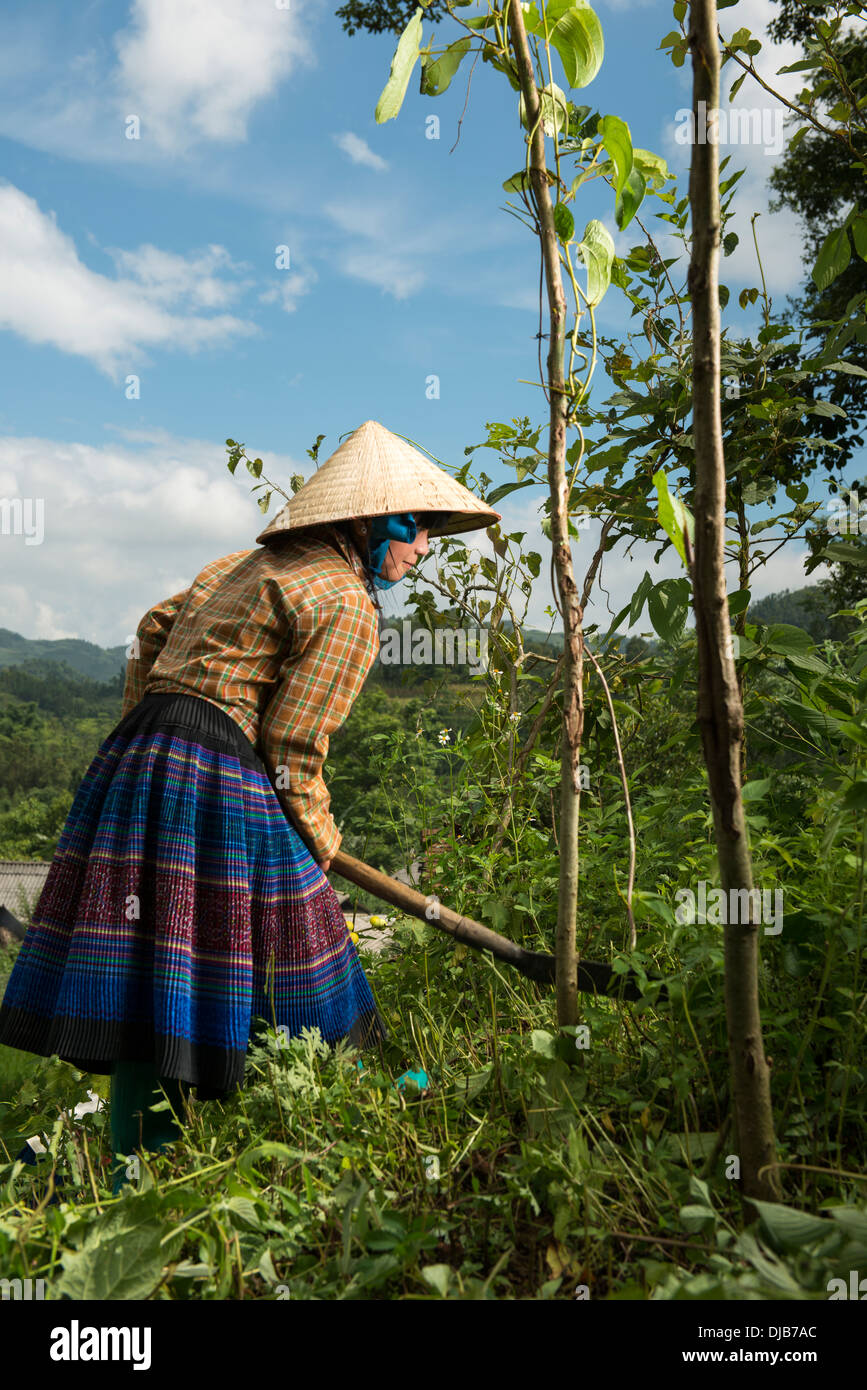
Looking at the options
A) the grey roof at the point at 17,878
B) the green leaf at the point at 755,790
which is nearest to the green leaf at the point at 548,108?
the green leaf at the point at 755,790

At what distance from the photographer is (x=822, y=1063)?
1.47m

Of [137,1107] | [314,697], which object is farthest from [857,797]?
[137,1107]

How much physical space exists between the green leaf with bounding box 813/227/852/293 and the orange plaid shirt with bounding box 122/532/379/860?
1.19 metres

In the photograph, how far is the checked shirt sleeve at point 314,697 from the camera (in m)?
2.01

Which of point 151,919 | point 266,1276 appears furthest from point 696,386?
point 151,919

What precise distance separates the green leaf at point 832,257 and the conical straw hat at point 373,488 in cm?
90

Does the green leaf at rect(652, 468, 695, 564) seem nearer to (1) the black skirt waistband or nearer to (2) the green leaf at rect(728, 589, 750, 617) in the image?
(2) the green leaf at rect(728, 589, 750, 617)

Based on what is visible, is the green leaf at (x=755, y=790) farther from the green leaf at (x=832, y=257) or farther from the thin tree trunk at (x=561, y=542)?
the green leaf at (x=832, y=257)

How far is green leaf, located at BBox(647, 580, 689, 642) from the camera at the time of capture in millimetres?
1804

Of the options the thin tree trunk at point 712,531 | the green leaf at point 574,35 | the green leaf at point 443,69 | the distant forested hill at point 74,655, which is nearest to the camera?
the thin tree trunk at point 712,531

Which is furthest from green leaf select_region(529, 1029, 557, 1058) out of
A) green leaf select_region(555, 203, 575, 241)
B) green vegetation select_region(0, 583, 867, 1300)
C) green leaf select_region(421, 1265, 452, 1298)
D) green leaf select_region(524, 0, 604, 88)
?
green leaf select_region(524, 0, 604, 88)

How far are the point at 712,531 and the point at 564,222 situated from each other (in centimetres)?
77
